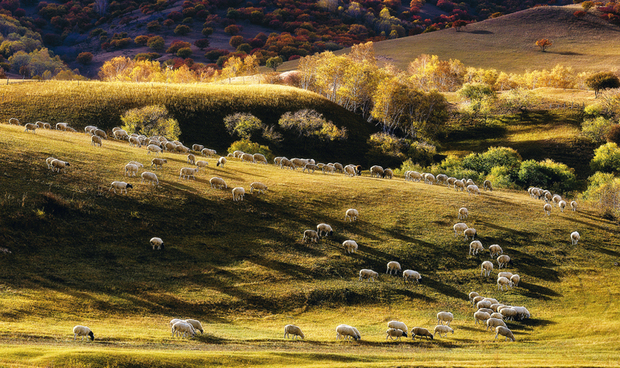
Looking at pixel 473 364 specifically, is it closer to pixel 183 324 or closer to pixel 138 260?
pixel 183 324

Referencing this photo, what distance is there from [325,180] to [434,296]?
23.4 meters

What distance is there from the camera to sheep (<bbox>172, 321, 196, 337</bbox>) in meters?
24.2

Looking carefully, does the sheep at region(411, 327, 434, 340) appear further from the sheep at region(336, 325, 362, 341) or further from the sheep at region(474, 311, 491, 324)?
the sheep at region(474, 311, 491, 324)

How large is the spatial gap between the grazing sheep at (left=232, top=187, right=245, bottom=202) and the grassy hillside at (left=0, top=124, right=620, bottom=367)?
0.60 m

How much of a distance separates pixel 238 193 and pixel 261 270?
1135 cm

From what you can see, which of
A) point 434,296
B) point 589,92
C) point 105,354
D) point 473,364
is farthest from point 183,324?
point 589,92

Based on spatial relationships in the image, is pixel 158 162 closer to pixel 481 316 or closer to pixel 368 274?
pixel 368 274

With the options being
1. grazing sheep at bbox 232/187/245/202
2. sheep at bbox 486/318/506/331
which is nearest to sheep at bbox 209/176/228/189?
grazing sheep at bbox 232/187/245/202

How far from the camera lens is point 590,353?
2520 centimetres

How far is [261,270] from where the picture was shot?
35594 mm

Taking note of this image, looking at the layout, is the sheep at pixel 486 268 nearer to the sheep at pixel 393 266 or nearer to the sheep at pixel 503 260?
the sheep at pixel 503 260

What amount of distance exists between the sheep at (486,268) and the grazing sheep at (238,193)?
22.4m

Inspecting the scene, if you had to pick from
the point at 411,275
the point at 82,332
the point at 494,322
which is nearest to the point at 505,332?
the point at 494,322

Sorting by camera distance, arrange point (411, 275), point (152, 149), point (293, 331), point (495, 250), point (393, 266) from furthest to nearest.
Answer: point (152, 149), point (495, 250), point (393, 266), point (411, 275), point (293, 331)
